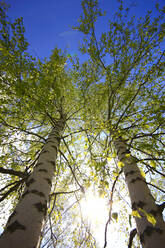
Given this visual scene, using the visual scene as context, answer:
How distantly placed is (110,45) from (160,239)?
165 inches

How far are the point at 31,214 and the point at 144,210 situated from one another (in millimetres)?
1432

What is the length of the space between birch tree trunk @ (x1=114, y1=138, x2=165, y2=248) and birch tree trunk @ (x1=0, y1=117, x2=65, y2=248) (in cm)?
116

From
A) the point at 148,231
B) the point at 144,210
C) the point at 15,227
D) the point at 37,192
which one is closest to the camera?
the point at 15,227

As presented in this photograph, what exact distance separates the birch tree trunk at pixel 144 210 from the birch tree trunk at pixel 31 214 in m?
1.16

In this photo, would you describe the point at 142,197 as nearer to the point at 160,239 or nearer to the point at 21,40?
the point at 160,239

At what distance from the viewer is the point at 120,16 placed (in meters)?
3.24

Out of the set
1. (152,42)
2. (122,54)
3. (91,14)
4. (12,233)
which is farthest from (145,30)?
(12,233)

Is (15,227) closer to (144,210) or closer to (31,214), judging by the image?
(31,214)

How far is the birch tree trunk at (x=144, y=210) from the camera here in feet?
4.09

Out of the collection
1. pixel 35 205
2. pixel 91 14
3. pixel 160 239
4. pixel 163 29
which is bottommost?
pixel 160 239

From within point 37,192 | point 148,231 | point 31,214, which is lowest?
point 148,231

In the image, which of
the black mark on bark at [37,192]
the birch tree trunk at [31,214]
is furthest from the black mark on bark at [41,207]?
the black mark on bark at [37,192]

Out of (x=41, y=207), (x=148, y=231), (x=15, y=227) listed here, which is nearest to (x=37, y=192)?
(x=41, y=207)

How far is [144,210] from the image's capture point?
4.97 ft
